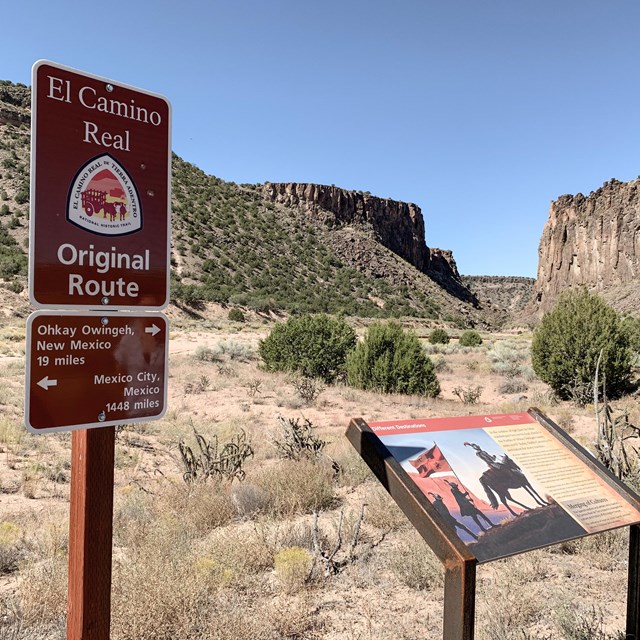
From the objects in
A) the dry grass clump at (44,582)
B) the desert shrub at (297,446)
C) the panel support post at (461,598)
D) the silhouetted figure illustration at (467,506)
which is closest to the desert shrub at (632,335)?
the desert shrub at (297,446)

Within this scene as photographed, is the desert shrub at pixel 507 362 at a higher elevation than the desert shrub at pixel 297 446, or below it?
higher

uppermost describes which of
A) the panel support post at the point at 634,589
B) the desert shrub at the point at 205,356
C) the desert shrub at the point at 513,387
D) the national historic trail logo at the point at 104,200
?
the national historic trail logo at the point at 104,200

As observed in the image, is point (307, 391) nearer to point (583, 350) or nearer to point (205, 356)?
point (205, 356)

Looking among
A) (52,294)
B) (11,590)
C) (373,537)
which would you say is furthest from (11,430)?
(52,294)

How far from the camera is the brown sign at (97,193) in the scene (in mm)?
1786

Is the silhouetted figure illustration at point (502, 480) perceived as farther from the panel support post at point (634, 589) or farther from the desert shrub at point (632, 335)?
the desert shrub at point (632, 335)

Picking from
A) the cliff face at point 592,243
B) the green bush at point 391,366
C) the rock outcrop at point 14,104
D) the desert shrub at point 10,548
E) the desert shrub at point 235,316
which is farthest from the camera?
the cliff face at point 592,243

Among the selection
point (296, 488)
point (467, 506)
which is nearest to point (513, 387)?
point (296, 488)

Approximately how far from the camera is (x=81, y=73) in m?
1.90

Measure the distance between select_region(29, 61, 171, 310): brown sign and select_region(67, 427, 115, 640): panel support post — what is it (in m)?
0.52

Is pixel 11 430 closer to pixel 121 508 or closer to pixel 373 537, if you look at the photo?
pixel 121 508

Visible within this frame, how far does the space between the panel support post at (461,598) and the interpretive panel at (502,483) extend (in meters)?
0.13

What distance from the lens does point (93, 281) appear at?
1.90 meters

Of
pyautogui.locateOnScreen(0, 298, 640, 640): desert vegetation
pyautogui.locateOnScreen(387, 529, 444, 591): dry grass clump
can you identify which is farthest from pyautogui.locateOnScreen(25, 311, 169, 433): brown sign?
pyautogui.locateOnScreen(387, 529, 444, 591): dry grass clump
